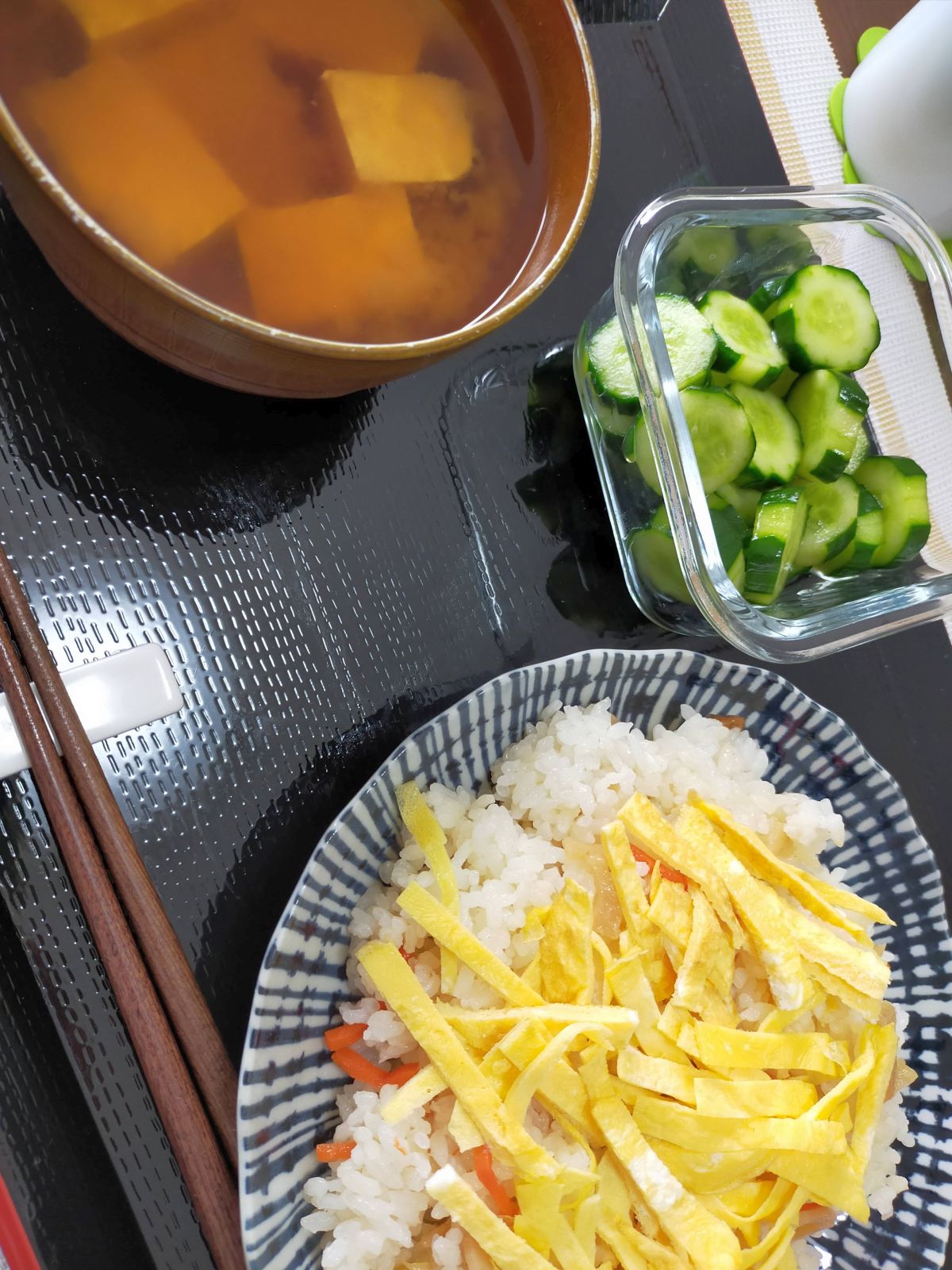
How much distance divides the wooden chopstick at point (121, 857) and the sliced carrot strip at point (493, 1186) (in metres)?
0.33

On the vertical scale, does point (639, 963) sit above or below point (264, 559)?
below

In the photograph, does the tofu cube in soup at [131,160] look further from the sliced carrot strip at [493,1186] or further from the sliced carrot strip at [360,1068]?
the sliced carrot strip at [493,1186]

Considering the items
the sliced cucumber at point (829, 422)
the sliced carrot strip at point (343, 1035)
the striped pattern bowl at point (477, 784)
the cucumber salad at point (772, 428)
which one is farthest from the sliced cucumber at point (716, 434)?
the sliced carrot strip at point (343, 1035)

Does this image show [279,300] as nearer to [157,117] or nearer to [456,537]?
[157,117]

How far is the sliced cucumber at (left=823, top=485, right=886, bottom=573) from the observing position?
4.53 ft

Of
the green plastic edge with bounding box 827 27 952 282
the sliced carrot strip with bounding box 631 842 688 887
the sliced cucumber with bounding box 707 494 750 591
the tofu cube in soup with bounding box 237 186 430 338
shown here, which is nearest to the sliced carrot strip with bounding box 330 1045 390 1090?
the sliced carrot strip with bounding box 631 842 688 887

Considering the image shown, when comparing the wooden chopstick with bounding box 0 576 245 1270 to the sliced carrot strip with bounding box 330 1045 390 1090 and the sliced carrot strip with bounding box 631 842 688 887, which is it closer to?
the sliced carrot strip with bounding box 330 1045 390 1090

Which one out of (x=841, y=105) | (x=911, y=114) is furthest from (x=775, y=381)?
(x=841, y=105)

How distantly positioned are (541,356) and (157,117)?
2.00 ft

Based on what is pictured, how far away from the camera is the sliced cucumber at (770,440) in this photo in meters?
1.30

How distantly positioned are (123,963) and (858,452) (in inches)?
45.4

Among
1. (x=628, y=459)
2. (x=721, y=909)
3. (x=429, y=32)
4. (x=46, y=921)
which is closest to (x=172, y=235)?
(x=429, y=32)

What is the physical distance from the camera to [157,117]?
100 cm

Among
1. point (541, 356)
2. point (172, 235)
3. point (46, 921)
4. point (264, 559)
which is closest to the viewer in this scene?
point (172, 235)
